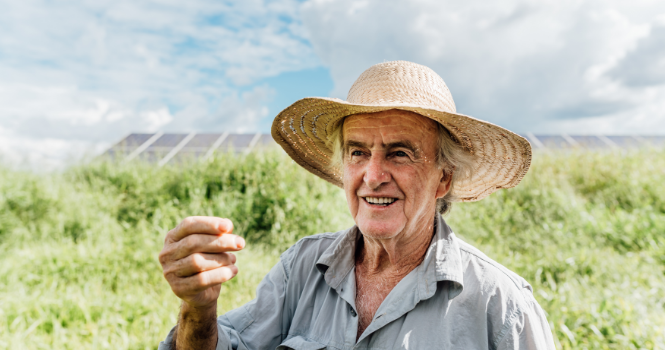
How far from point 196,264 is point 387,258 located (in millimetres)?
1061

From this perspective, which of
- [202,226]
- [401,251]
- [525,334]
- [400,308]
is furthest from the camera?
[401,251]

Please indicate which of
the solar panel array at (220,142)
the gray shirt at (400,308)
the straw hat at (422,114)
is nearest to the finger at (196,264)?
the gray shirt at (400,308)

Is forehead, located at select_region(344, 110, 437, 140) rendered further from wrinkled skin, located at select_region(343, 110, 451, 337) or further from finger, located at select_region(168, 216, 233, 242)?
finger, located at select_region(168, 216, 233, 242)

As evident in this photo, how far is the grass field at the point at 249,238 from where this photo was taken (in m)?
4.09

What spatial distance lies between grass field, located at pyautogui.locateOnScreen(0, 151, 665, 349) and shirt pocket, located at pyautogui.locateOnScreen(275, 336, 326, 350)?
240 centimetres

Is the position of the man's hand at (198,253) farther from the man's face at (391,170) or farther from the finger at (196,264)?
Answer: the man's face at (391,170)

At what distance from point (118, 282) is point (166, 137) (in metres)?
10.3

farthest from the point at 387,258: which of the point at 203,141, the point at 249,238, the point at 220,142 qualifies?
the point at 203,141

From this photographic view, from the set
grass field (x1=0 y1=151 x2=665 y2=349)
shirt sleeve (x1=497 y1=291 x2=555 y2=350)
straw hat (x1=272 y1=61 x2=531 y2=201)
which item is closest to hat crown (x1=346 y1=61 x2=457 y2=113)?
straw hat (x1=272 y1=61 x2=531 y2=201)

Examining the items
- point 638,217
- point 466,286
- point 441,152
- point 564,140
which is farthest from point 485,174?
point 564,140

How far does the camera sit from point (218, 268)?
4.90ft

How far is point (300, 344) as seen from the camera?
1964mm

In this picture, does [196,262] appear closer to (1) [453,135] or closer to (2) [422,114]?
(2) [422,114]

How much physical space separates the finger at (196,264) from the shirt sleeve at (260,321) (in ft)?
2.09
